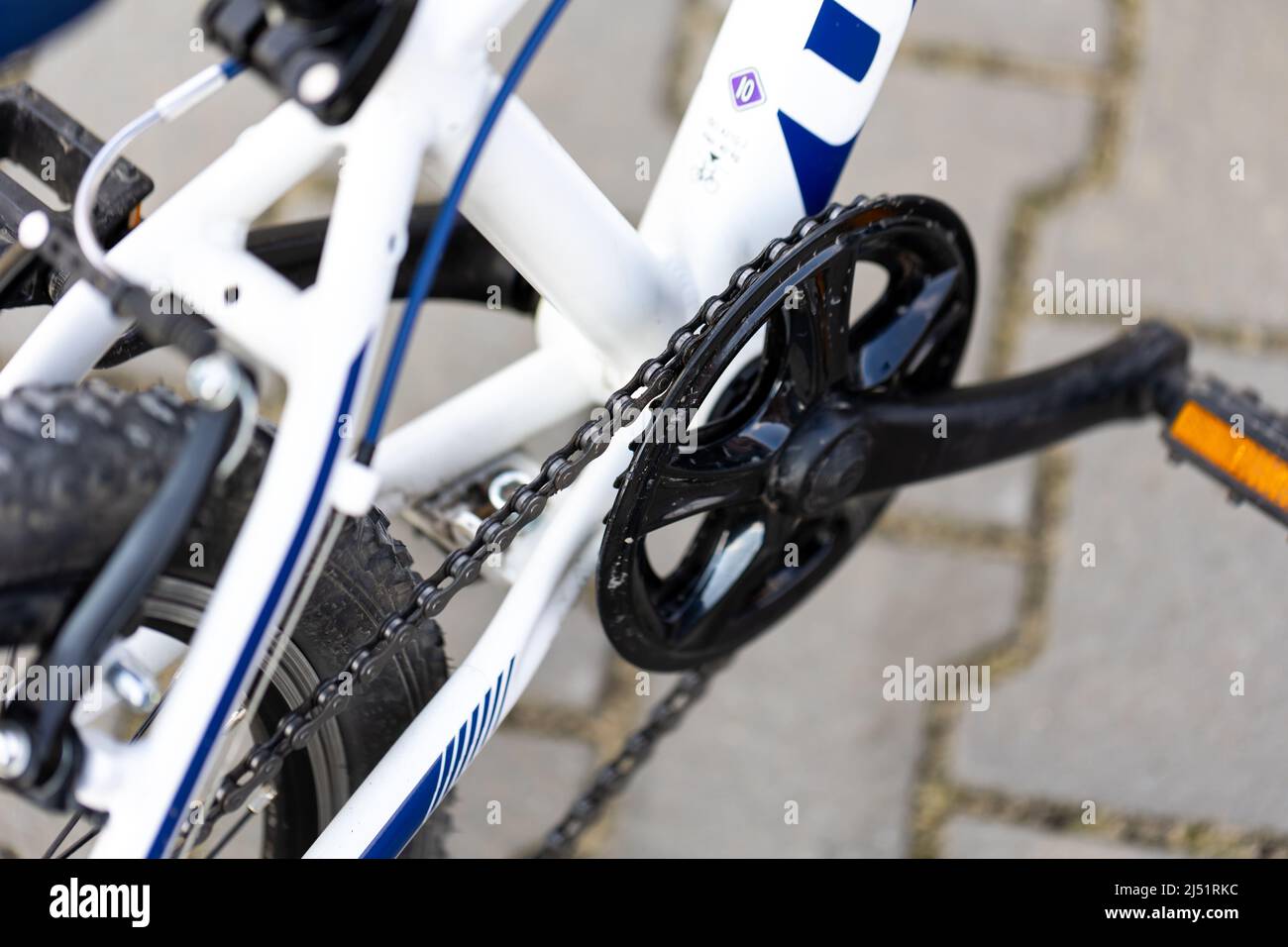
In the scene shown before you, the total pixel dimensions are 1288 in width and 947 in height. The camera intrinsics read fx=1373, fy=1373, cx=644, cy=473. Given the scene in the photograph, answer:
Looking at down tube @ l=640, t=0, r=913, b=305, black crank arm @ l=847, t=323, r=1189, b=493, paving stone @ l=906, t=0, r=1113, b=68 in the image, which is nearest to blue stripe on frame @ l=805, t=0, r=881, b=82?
down tube @ l=640, t=0, r=913, b=305

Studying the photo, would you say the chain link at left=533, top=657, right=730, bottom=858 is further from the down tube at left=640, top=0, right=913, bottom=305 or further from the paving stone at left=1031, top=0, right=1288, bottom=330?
the paving stone at left=1031, top=0, right=1288, bottom=330

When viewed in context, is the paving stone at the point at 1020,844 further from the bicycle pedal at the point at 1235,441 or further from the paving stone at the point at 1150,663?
the bicycle pedal at the point at 1235,441

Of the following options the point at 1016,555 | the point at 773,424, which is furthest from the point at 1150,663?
A: the point at 773,424

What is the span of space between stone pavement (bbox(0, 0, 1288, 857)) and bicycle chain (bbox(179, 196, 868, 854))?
431 mm

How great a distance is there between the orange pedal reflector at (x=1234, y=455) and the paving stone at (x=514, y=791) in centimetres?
69

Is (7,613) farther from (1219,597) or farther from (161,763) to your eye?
(1219,597)

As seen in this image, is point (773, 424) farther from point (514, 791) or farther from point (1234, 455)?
point (514, 791)

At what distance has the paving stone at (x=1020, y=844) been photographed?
56.8 inches

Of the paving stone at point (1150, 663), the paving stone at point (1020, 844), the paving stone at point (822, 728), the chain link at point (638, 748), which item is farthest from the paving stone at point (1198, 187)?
the chain link at point (638, 748)

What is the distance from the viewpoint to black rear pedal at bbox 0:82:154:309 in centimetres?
92

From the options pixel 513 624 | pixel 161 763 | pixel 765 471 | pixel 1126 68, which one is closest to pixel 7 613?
pixel 161 763

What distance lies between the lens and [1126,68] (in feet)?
6.37
